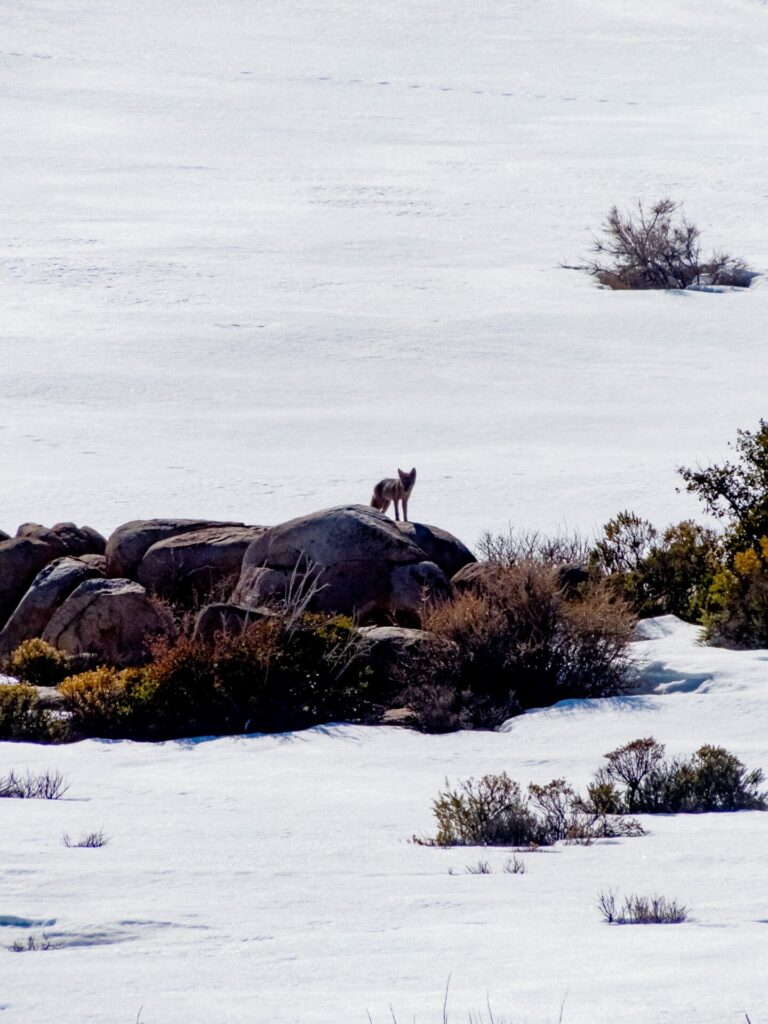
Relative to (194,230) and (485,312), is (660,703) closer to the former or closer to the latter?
(485,312)

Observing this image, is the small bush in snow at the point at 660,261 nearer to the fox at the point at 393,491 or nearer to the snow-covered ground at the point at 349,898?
the fox at the point at 393,491

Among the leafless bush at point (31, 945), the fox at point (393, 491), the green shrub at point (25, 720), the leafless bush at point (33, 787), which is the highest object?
the fox at point (393, 491)

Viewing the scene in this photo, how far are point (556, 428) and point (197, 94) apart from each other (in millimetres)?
37968

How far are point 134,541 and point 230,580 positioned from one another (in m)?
1.06

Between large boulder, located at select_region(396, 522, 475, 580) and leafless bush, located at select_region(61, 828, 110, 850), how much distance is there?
6217mm

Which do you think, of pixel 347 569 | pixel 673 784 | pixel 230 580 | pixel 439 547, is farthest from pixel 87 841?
pixel 439 547

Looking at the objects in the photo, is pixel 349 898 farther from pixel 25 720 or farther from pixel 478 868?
pixel 25 720

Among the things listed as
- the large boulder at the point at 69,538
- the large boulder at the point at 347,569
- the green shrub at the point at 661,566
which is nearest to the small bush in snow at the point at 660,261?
the green shrub at the point at 661,566

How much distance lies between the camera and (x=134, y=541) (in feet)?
40.3

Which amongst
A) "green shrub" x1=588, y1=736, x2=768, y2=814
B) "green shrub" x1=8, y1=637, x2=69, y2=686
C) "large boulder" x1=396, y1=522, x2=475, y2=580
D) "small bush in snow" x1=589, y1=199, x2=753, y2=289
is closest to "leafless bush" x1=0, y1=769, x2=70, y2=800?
"green shrub" x1=588, y1=736, x2=768, y2=814

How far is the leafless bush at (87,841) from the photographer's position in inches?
226

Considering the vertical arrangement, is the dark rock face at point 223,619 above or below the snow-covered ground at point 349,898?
above

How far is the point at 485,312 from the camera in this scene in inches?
1072

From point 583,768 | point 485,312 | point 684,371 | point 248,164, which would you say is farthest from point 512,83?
point 583,768
